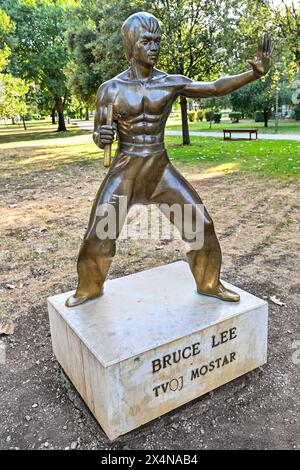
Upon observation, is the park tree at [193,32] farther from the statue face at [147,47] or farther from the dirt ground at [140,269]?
the statue face at [147,47]

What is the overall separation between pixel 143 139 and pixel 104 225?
0.68m

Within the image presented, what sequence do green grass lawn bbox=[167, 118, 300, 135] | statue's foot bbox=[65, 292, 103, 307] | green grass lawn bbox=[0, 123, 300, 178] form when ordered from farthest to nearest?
green grass lawn bbox=[167, 118, 300, 135], green grass lawn bbox=[0, 123, 300, 178], statue's foot bbox=[65, 292, 103, 307]

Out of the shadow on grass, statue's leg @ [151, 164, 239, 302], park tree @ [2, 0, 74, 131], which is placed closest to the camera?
statue's leg @ [151, 164, 239, 302]

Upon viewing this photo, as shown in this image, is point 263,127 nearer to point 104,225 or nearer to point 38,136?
point 38,136

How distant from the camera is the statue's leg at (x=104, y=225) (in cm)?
296

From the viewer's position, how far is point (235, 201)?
27.4 feet

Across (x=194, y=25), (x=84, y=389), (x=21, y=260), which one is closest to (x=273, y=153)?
(x=194, y=25)

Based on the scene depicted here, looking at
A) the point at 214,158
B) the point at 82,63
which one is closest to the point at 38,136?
the point at 82,63

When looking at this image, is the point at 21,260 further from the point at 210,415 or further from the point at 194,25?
the point at 194,25

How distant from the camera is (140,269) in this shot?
528 centimetres

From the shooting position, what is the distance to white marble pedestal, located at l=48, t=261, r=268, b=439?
2.59m

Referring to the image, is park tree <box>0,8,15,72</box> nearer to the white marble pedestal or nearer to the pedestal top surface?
the pedestal top surface

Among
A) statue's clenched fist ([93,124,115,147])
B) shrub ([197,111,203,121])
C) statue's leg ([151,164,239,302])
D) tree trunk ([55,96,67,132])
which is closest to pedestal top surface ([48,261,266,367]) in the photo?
statue's leg ([151,164,239,302])

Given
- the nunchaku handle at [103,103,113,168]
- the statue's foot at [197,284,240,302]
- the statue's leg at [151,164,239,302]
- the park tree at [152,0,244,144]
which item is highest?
the park tree at [152,0,244,144]
